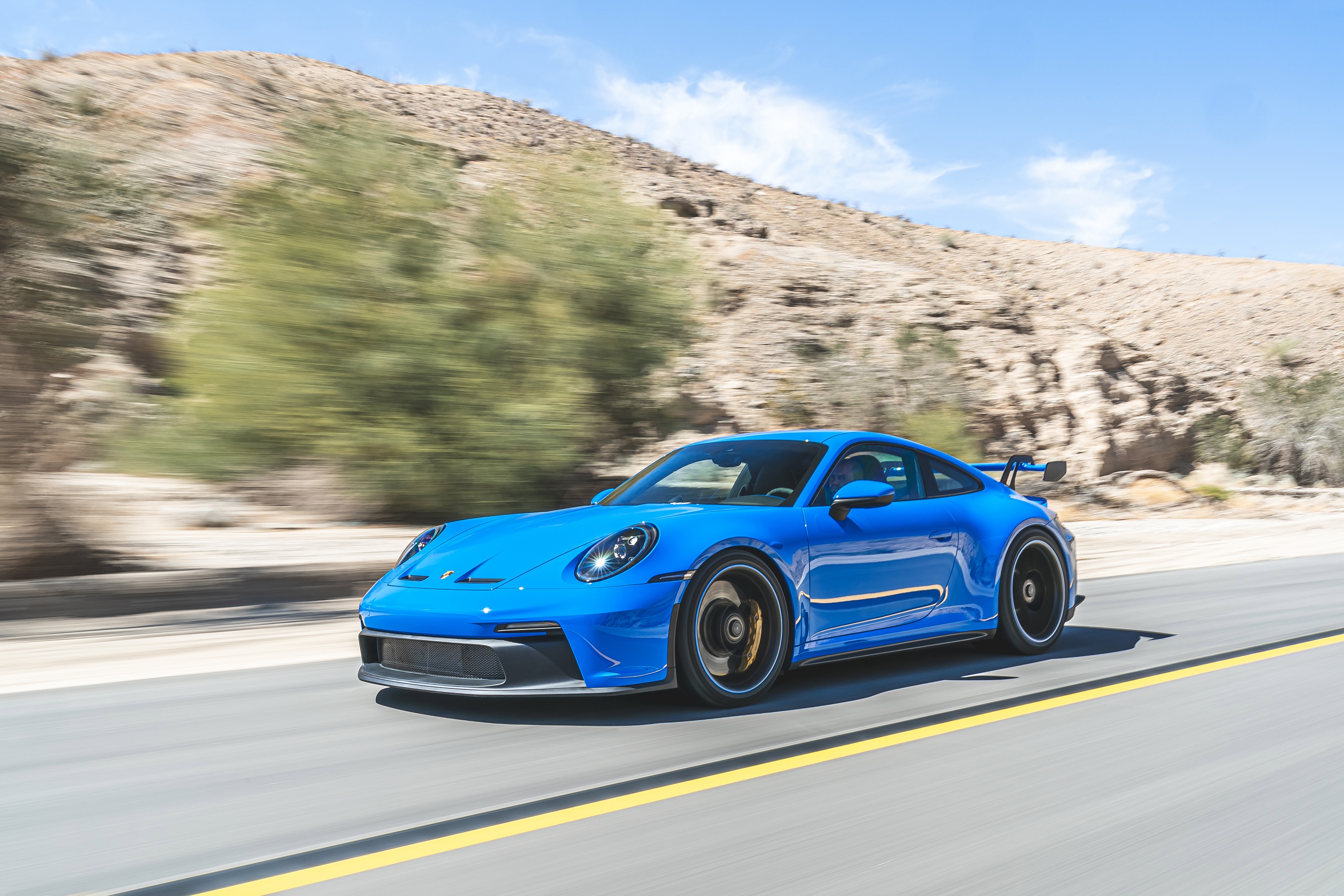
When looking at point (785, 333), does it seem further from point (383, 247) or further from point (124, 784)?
point (124, 784)

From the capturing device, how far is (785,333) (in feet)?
117

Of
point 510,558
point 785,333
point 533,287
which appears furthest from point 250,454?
point 785,333

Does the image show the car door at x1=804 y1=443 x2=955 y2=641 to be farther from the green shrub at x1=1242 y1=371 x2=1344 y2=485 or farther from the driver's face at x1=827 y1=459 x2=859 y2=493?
the green shrub at x1=1242 y1=371 x2=1344 y2=485

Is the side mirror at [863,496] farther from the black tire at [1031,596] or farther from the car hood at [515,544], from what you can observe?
the black tire at [1031,596]

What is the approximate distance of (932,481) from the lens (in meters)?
6.39

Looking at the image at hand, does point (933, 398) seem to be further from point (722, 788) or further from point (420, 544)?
point (722, 788)

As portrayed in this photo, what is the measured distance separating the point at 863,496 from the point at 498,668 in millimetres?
1950

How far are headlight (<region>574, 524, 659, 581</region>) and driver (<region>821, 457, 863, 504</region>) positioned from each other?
1128mm

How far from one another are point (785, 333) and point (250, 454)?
2354 centimetres

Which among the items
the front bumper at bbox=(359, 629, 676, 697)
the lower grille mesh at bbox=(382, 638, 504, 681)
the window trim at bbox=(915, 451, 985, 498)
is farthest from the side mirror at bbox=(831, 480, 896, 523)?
the lower grille mesh at bbox=(382, 638, 504, 681)

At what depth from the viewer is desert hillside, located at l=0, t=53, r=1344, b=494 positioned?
2733 centimetres

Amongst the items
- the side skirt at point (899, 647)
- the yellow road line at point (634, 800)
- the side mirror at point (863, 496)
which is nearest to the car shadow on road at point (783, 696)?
the side skirt at point (899, 647)

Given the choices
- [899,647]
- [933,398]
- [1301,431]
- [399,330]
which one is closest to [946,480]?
[899,647]

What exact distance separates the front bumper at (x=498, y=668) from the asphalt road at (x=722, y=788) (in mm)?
188
